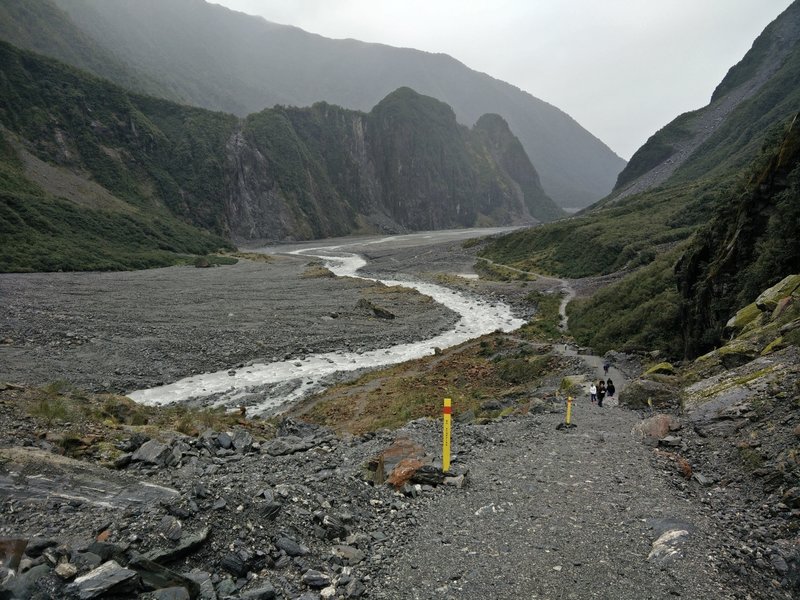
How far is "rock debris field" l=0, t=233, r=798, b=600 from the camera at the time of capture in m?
4.89

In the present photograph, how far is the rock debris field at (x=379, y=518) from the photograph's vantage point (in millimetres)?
4895

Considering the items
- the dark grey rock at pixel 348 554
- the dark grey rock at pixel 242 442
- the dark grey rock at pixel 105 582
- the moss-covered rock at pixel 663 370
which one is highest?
the dark grey rock at pixel 105 582

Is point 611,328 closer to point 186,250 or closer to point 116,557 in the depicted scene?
point 116,557

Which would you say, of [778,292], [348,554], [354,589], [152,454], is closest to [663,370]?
[778,292]

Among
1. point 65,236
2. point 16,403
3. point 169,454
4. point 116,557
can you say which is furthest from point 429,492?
point 65,236

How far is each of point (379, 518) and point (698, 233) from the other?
23187mm

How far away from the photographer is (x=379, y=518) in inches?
262

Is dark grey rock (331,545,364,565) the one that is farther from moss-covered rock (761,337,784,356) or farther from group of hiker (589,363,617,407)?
moss-covered rock (761,337,784,356)

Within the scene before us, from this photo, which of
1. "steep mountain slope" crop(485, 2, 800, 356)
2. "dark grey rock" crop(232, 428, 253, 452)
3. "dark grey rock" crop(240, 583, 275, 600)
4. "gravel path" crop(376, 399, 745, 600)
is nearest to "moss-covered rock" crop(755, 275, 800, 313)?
"steep mountain slope" crop(485, 2, 800, 356)

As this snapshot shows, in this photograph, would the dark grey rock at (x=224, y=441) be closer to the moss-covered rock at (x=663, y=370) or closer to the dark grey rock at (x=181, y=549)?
the dark grey rock at (x=181, y=549)

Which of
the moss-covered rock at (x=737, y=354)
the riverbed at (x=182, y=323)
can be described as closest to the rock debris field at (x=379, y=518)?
the moss-covered rock at (x=737, y=354)

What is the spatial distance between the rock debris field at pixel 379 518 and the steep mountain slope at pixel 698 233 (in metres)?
8.84

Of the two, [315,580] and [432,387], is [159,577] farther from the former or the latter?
[432,387]

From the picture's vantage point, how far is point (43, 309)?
33562 millimetres
